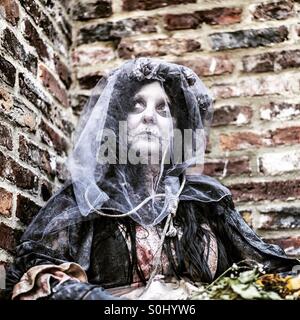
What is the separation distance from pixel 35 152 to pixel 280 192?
2.66ft

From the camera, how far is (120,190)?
1.70 meters

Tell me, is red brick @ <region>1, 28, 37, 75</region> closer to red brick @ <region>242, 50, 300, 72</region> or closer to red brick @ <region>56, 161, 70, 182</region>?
red brick @ <region>56, 161, 70, 182</region>

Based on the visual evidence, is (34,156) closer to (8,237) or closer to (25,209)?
(25,209)

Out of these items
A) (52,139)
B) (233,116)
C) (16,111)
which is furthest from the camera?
(233,116)

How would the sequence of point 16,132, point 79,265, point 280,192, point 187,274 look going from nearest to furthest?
point 79,265 → point 187,274 → point 16,132 → point 280,192

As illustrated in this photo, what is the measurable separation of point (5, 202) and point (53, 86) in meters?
0.60

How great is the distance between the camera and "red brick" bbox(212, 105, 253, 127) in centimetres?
215

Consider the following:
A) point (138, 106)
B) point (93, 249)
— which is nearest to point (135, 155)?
point (138, 106)

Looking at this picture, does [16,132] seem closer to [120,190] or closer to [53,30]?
[120,190]

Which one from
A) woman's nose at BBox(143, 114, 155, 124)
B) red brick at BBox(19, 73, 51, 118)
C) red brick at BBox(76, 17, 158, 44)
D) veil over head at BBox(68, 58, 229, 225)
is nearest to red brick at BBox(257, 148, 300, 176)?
veil over head at BBox(68, 58, 229, 225)

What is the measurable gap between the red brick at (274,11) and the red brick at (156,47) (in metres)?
0.24

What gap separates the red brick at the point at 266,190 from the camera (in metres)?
2.05

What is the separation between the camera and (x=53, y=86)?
6.88ft
